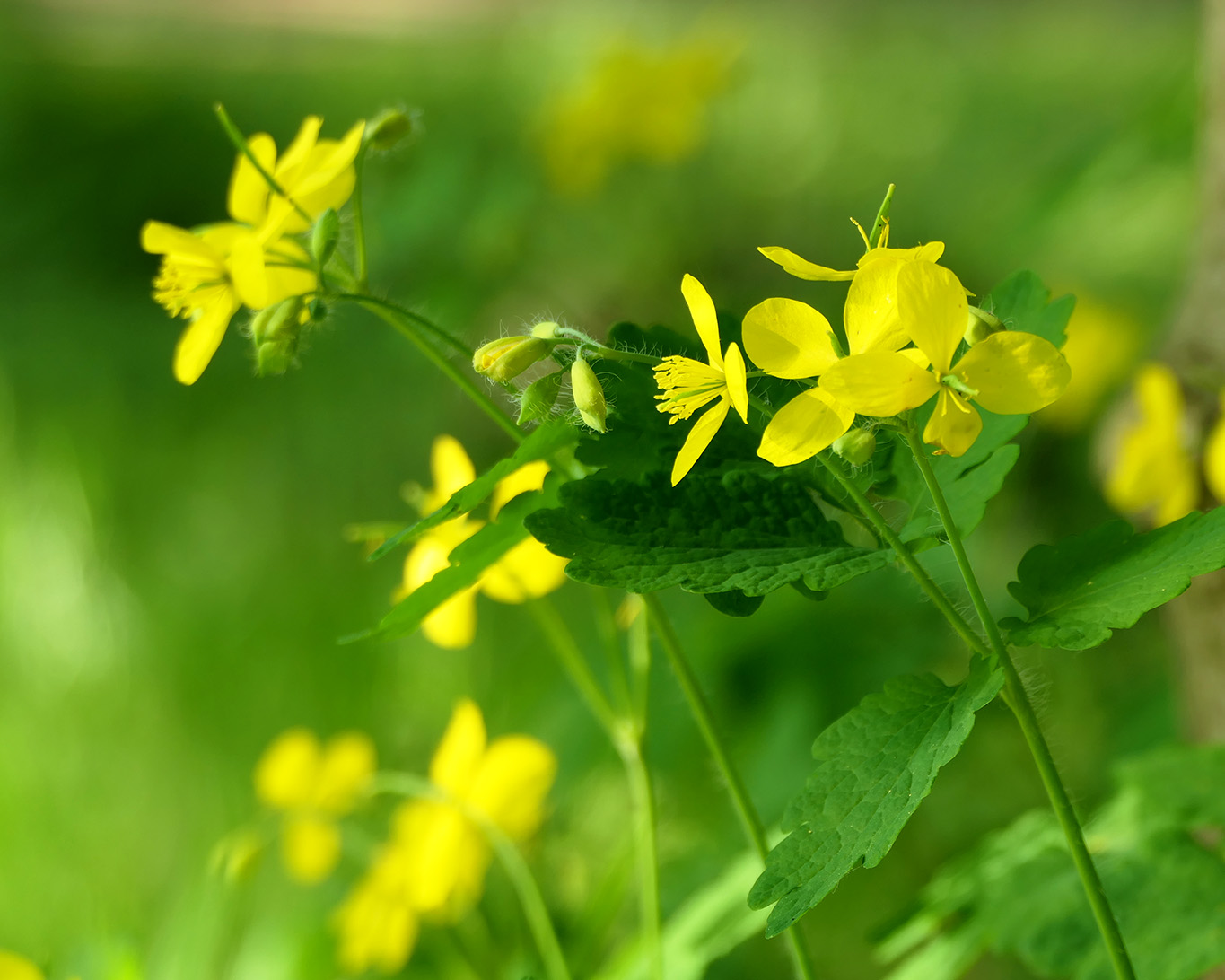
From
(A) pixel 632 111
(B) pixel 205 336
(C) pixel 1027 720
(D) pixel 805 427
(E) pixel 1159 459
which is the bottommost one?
(E) pixel 1159 459

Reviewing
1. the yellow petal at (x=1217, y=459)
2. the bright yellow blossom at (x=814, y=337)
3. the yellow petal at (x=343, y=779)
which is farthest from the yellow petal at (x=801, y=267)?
the yellow petal at (x=343, y=779)

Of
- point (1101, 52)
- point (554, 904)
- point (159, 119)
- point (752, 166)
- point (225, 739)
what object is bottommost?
point (554, 904)

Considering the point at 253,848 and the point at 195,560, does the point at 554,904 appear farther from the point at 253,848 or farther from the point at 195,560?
the point at 195,560

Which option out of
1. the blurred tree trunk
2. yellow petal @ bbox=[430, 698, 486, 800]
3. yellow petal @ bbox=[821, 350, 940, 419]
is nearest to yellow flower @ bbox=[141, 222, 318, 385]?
yellow petal @ bbox=[821, 350, 940, 419]

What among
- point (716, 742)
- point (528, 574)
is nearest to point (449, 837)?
point (528, 574)

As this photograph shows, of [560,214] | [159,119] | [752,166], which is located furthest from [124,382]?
[752,166]

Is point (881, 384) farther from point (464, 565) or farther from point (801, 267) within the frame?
point (464, 565)
